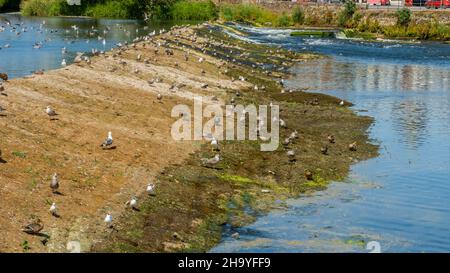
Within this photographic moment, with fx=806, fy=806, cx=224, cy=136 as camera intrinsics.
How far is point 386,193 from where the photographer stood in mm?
24703

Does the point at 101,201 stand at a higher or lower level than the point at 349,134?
higher

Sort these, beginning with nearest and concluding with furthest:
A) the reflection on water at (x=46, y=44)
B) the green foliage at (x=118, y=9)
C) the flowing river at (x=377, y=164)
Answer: the flowing river at (x=377, y=164) < the reflection on water at (x=46, y=44) < the green foliage at (x=118, y=9)

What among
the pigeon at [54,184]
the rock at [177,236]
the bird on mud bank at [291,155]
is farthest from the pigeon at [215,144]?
the rock at [177,236]

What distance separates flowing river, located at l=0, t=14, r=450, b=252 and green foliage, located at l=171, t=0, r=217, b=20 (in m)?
46.9

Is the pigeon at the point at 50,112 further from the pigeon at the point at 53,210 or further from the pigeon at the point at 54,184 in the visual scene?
the pigeon at the point at 53,210

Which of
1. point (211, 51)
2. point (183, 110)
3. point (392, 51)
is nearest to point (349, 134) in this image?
point (183, 110)

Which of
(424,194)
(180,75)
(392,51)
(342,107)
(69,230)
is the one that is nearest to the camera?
(69,230)

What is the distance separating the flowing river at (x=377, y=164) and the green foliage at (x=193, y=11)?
4690cm

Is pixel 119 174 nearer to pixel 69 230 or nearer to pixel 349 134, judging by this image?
pixel 69 230

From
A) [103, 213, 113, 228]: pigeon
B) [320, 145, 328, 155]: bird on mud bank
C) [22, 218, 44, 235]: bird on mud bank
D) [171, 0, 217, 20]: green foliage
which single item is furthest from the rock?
[171, 0, 217, 20]: green foliage

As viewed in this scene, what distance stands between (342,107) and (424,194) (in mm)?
16884

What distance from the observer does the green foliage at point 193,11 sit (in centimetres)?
11738
